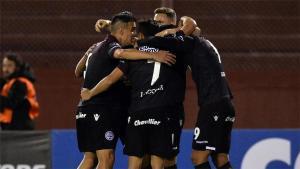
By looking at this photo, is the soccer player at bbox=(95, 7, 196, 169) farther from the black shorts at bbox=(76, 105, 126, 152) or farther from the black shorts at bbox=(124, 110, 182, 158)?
the black shorts at bbox=(76, 105, 126, 152)

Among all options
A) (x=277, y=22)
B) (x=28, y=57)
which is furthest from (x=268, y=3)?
(x=28, y=57)

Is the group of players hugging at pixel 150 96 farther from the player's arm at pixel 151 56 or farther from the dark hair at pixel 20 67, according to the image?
the dark hair at pixel 20 67

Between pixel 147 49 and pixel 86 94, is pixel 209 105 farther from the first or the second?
pixel 86 94

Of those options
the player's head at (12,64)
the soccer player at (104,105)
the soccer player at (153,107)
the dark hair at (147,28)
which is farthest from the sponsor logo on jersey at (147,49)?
the player's head at (12,64)

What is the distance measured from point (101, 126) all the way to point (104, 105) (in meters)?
0.20

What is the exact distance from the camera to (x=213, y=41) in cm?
1289

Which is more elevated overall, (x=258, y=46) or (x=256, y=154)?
(x=258, y=46)

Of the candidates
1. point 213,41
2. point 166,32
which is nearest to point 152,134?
point 166,32

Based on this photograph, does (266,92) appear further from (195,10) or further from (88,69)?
(88,69)

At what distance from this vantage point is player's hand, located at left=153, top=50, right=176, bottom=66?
8.24 m

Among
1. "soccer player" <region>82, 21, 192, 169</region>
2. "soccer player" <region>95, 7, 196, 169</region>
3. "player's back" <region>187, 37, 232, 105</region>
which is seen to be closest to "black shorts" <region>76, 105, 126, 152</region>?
"soccer player" <region>82, 21, 192, 169</region>

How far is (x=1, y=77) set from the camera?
12242 millimetres

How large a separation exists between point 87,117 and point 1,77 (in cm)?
377

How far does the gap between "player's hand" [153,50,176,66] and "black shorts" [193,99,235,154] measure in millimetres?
676
